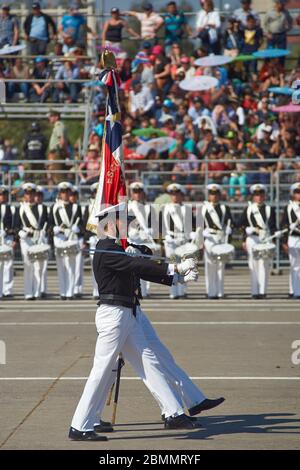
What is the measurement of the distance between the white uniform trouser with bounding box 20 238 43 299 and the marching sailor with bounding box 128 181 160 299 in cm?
179

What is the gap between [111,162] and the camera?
9.78 metres

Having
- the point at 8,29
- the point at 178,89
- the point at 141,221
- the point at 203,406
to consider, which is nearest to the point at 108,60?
the point at 203,406

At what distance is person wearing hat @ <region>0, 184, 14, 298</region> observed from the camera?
20.6 m

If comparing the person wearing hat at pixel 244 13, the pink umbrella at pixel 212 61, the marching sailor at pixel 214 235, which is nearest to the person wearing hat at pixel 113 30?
the pink umbrella at pixel 212 61

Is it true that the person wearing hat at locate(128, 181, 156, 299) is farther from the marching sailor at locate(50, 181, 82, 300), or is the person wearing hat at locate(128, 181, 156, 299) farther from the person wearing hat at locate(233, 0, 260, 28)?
the person wearing hat at locate(233, 0, 260, 28)

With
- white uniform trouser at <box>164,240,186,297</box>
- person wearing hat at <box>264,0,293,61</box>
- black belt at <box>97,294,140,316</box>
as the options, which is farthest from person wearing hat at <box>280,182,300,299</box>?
black belt at <box>97,294,140,316</box>

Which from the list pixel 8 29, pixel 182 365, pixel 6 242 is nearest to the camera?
pixel 182 365

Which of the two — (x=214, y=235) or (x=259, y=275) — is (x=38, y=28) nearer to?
(x=214, y=235)

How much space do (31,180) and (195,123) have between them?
3.74 m

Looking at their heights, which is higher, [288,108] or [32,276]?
[288,108]

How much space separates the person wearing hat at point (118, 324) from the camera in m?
9.28

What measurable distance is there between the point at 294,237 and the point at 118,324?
11.4m

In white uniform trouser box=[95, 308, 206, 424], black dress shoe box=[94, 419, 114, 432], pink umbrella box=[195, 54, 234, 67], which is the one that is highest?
pink umbrella box=[195, 54, 234, 67]

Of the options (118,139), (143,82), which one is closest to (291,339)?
(118,139)
